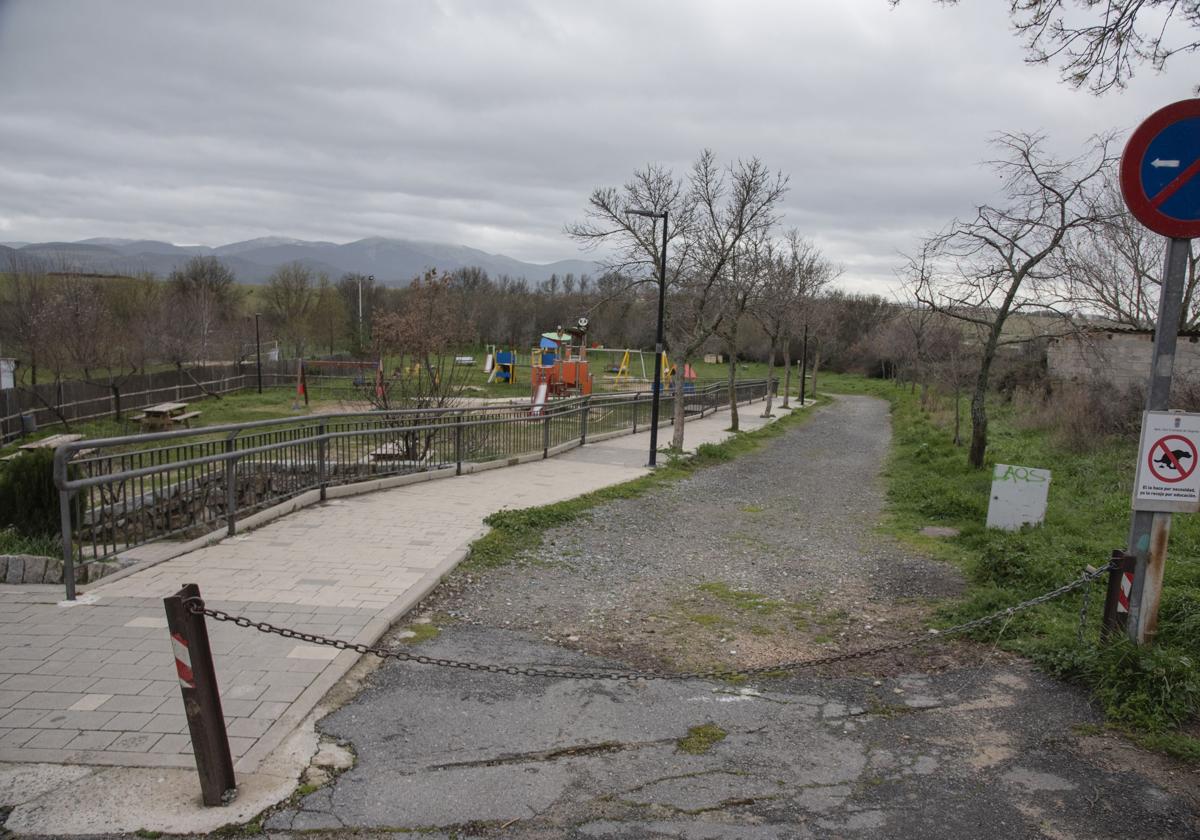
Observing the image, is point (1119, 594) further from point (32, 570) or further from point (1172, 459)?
point (32, 570)

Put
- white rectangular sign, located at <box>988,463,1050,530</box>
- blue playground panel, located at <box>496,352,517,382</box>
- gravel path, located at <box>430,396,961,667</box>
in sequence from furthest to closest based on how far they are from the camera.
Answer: blue playground panel, located at <box>496,352,517,382</box> < white rectangular sign, located at <box>988,463,1050,530</box> < gravel path, located at <box>430,396,961,667</box>

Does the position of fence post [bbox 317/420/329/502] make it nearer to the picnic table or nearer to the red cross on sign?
the red cross on sign

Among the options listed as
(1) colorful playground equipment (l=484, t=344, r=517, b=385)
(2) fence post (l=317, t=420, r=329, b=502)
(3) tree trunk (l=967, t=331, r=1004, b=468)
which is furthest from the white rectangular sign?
(1) colorful playground equipment (l=484, t=344, r=517, b=385)

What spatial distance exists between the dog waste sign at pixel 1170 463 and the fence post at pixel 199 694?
15.7 feet

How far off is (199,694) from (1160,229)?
5.30 meters

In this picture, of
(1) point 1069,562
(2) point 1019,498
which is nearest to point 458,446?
(2) point 1019,498

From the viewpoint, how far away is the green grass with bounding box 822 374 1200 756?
4168mm

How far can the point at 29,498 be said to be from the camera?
6.59m

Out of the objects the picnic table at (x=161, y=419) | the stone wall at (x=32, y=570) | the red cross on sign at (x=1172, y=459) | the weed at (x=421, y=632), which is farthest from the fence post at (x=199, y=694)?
the picnic table at (x=161, y=419)

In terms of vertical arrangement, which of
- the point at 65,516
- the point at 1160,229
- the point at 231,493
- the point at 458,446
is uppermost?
the point at 1160,229

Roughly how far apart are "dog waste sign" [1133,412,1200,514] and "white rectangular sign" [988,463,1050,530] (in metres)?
5.10

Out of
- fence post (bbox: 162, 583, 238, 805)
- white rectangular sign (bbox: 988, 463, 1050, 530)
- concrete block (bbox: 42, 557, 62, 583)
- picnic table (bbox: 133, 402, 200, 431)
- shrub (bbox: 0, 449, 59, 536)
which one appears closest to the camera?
fence post (bbox: 162, 583, 238, 805)

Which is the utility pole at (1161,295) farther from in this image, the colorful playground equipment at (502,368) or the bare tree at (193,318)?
the bare tree at (193,318)

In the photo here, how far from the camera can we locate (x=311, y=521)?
8.36 meters
